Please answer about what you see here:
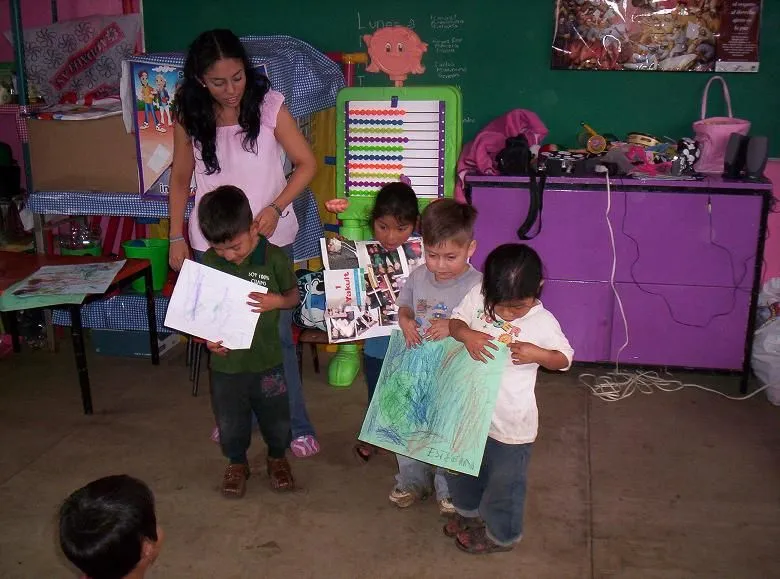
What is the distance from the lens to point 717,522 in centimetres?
298

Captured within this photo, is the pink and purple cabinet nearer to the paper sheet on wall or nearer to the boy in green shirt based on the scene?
the boy in green shirt

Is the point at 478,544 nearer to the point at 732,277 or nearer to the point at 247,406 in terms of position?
the point at 247,406

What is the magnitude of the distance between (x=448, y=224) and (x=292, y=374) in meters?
1.12

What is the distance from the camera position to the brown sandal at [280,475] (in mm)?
3209

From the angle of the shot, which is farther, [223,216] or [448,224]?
[223,216]

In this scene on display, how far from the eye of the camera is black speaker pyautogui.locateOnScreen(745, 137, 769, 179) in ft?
13.3

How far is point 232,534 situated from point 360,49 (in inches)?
121

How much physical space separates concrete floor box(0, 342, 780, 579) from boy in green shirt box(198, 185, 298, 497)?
0.26m

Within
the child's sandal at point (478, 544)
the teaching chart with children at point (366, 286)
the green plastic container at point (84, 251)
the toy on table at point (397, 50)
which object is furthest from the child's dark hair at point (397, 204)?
the green plastic container at point (84, 251)

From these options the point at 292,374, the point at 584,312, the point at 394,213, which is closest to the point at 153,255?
the point at 292,374

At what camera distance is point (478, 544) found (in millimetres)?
2783


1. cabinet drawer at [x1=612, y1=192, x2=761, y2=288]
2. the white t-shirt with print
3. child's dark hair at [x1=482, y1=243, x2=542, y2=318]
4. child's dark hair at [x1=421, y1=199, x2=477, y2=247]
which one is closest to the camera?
child's dark hair at [x1=482, y1=243, x2=542, y2=318]

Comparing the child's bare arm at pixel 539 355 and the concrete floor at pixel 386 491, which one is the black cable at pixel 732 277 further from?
the child's bare arm at pixel 539 355

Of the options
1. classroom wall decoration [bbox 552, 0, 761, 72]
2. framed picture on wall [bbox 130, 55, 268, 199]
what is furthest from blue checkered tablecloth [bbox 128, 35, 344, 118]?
classroom wall decoration [bbox 552, 0, 761, 72]
